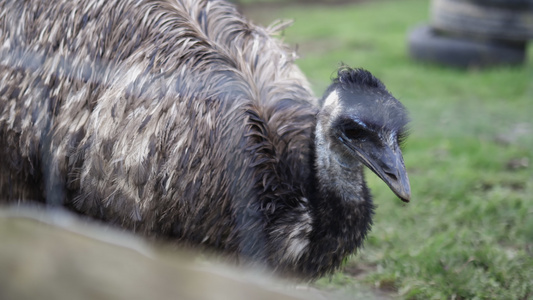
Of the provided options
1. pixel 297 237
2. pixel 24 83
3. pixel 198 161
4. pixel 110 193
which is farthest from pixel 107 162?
pixel 297 237

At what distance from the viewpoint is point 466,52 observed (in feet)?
25.0

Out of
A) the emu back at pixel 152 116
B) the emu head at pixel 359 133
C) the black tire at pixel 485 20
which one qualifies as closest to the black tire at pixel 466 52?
the black tire at pixel 485 20

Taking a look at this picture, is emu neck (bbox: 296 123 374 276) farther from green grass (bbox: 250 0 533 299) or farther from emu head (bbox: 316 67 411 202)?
green grass (bbox: 250 0 533 299)

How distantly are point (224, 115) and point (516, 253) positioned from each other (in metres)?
1.84

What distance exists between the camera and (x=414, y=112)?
19.3 feet

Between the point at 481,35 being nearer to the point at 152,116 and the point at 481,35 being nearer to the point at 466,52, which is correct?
the point at 466,52

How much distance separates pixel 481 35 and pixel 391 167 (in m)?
5.78

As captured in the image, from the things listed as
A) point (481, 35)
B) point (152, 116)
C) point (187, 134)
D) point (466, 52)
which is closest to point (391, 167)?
point (187, 134)

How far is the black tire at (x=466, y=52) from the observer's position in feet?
24.8

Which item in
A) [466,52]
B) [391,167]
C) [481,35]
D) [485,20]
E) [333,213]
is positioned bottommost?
[466,52]

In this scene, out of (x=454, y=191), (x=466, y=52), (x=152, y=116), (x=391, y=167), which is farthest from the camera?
(x=466, y=52)

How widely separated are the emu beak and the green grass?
82cm

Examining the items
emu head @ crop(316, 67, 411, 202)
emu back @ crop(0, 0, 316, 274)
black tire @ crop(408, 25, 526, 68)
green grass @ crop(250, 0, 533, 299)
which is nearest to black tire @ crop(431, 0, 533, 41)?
black tire @ crop(408, 25, 526, 68)

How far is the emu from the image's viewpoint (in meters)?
2.56
